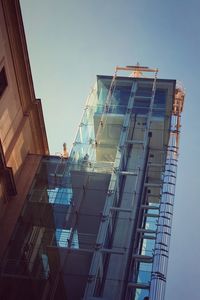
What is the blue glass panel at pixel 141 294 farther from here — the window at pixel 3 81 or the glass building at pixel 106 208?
the window at pixel 3 81

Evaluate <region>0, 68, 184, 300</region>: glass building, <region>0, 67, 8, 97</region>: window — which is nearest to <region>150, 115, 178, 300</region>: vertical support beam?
<region>0, 68, 184, 300</region>: glass building

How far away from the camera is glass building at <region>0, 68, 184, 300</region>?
20.5 meters

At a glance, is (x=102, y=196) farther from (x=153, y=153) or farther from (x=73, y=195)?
(x=153, y=153)

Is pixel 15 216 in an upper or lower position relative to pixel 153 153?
lower

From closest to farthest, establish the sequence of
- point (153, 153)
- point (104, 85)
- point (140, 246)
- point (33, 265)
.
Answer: point (33, 265), point (140, 246), point (153, 153), point (104, 85)

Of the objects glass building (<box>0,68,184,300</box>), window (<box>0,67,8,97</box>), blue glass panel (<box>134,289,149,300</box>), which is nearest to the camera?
glass building (<box>0,68,184,300</box>)

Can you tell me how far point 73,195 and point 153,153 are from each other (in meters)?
7.59

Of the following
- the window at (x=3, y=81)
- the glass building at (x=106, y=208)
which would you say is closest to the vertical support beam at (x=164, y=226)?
the glass building at (x=106, y=208)

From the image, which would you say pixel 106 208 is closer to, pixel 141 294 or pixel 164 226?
pixel 164 226

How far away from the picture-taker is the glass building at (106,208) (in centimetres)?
2055

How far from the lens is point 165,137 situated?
99.2ft

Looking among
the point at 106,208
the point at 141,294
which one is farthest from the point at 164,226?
the point at 141,294

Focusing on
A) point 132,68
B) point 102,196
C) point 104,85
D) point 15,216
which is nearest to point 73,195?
point 102,196

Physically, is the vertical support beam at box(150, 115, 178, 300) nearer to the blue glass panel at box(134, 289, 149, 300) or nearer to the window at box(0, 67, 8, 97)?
the blue glass panel at box(134, 289, 149, 300)
